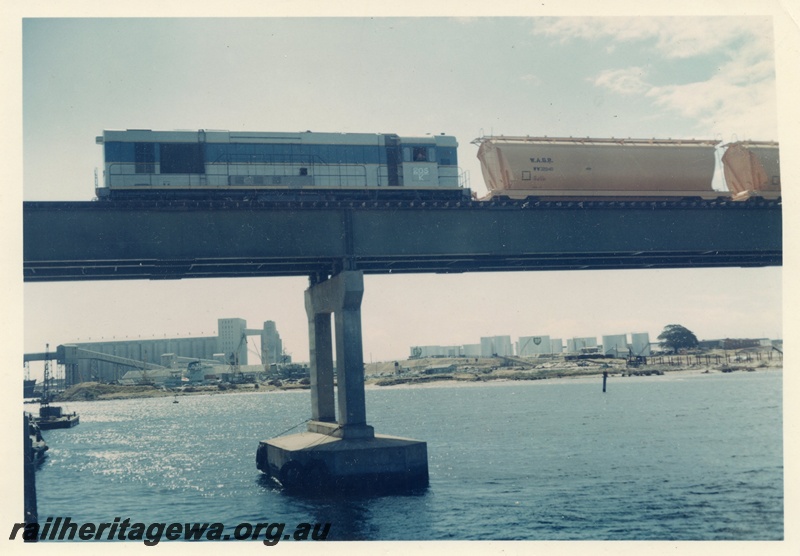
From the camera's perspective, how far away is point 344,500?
117 ft

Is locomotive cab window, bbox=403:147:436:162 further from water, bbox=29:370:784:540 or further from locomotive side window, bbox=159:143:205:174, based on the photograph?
water, bbox=29:370:784:540

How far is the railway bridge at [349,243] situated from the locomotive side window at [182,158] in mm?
4529

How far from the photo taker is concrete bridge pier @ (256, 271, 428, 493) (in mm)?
36594

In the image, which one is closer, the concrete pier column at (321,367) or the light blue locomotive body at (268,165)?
the light blue locomotive body at (268,165)

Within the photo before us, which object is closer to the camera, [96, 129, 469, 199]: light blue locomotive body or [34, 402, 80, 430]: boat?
[96, 129, 469, 199]: light blue locomotive body

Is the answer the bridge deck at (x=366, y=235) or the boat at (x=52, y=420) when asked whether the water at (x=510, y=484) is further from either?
the boat at (x=52, y=420)

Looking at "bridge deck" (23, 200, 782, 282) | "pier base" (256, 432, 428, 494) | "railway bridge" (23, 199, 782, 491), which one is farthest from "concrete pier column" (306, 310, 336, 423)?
"pier base" (256, 432, 428, 494)

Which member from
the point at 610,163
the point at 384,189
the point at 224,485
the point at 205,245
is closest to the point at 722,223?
the point at 610,163

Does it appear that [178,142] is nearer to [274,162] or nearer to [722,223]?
[274,162]

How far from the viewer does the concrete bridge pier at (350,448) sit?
36594 mm

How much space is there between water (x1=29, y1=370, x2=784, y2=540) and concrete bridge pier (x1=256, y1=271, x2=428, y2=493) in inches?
41.6

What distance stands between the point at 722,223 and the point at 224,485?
1226 inches

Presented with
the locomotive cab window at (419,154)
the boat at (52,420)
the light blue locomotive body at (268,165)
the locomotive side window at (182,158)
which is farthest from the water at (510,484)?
the locomotive cab window at (419,154)

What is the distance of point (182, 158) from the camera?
1590 inches
